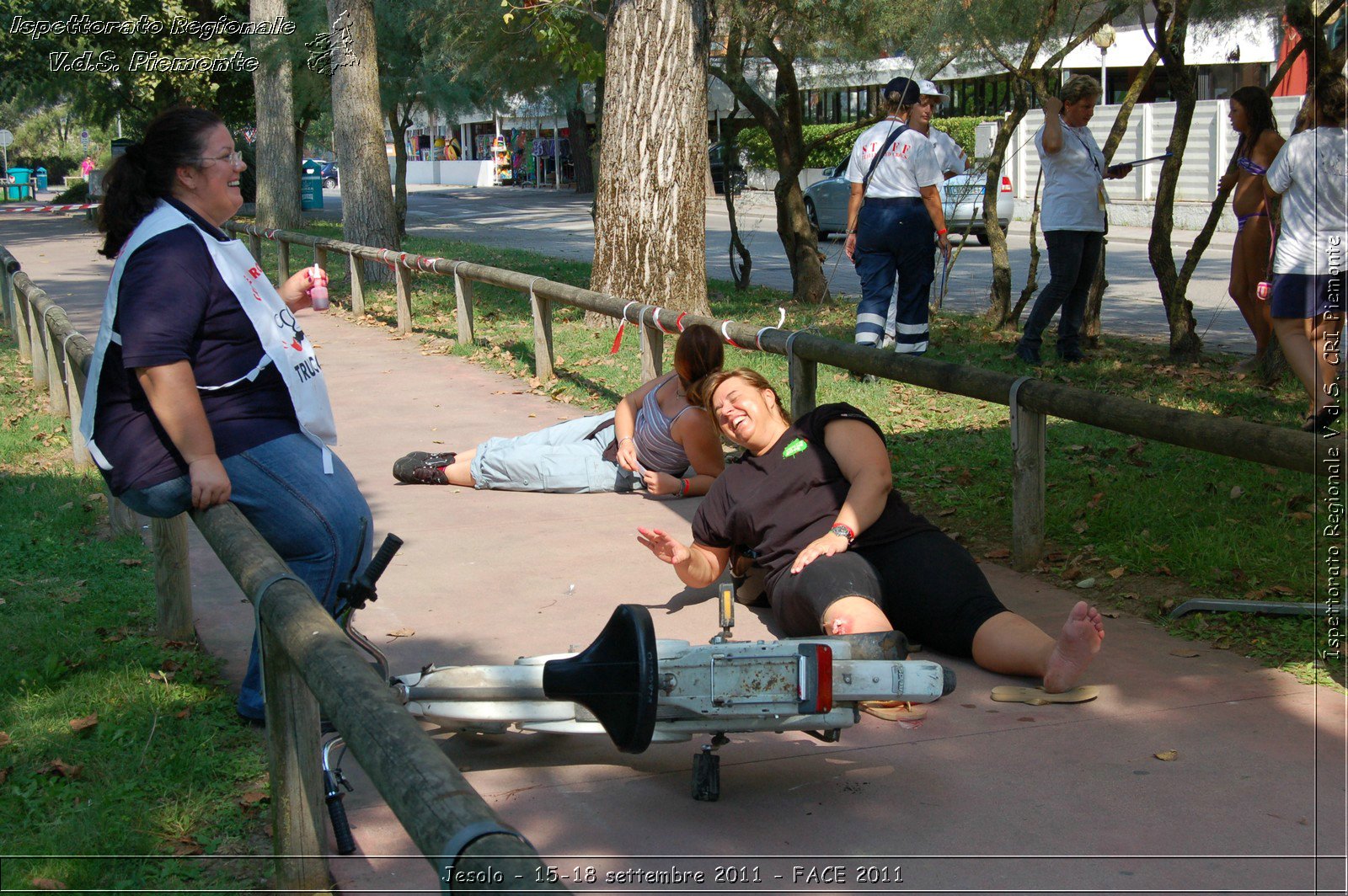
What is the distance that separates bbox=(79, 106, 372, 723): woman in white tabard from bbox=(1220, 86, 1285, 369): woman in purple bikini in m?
6.39

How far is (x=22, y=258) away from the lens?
22703 mm

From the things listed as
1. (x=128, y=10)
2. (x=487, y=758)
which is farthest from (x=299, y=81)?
(x=487, y=758)

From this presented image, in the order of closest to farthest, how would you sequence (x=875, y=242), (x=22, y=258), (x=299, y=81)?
1. (x=875, y=242)
2. (x=22, y=258)
3. (x=299, y=81)

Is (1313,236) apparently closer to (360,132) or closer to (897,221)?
(897,221)

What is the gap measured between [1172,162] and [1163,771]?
7.11 m

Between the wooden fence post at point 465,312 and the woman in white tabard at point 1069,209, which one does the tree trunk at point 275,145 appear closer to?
the wooden fence post at point 465,312

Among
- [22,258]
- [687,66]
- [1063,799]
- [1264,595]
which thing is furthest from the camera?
[22,258]

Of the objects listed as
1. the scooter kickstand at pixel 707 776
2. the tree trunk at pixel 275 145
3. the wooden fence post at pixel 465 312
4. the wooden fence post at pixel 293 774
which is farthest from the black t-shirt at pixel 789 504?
the tree trunk at pixel 275 145

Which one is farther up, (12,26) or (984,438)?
(12,26)

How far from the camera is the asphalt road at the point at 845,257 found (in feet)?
42.6

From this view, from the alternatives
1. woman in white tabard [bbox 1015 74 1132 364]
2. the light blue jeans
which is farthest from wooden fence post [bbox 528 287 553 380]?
woman in white tabard [bbox 1015 74 1132 364]

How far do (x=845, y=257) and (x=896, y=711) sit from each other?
17.3 meters

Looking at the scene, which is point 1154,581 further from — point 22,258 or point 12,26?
point 12,26

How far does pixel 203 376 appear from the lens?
3.63m
